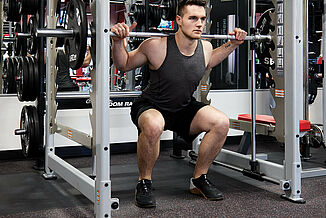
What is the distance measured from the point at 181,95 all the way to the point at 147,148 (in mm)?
457

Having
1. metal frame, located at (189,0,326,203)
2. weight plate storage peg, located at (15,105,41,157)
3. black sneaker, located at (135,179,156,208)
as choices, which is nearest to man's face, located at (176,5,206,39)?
metal frame, located at (189,0,326,203)

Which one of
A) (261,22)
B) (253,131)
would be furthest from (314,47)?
(253,131)

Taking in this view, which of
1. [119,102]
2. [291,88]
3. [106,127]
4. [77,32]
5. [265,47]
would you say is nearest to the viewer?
[106,127]

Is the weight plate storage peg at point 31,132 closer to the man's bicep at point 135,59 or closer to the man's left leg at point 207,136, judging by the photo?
the man's bicep at point 135,59

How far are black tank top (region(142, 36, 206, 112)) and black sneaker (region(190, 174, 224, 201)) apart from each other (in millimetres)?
500

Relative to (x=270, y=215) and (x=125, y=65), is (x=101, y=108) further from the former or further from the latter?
(x=270, y=215)

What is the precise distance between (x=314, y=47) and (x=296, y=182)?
9.51ft

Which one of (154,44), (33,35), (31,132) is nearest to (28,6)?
(33,35)

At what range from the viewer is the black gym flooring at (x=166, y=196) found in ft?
8.16

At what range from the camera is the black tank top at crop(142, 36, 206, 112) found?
2830mm

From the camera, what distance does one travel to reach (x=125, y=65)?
2730mm

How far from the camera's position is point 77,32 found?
96.3 inches

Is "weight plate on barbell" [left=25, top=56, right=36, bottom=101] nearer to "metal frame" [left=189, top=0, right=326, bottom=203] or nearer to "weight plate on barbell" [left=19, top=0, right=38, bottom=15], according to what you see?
"weight plate on barbell" [left=19, top=0, right=38, bottom=15]

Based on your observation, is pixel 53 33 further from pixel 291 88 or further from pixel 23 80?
pixel 291 88
